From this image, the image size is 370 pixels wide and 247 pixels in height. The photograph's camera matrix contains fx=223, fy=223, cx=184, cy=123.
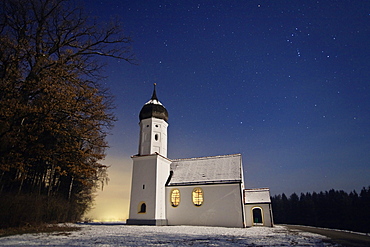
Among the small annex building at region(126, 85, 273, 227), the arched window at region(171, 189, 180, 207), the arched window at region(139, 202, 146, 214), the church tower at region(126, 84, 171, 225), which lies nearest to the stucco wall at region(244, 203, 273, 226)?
the small annex building at region(126, 85, 273, 227)

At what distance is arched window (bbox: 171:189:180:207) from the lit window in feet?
5.96

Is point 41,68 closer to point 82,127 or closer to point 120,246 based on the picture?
point 82,127

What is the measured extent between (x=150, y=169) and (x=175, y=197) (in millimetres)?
4109

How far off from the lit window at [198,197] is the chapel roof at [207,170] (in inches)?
32.3

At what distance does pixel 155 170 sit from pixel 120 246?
16.4 m

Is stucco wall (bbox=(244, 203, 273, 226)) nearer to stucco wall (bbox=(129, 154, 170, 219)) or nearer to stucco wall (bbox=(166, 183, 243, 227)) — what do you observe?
stucco wall (bbox=(166, 183, 243, 227))

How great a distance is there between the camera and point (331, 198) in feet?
198

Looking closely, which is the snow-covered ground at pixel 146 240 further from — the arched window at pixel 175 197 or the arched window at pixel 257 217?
the arched window at pixel 257 217

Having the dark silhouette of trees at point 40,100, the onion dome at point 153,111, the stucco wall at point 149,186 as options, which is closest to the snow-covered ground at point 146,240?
the dark silhouette of trees at point 40,100

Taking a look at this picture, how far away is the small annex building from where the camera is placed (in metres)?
22.0

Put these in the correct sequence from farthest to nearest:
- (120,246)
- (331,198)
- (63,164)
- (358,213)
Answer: (331,198) < (358,213) < (63,164) < (120,246)

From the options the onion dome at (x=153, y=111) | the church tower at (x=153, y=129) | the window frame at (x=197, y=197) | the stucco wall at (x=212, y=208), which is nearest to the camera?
the stucco wall at (x=212, y=208)

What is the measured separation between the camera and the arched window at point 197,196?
2302 centimetres

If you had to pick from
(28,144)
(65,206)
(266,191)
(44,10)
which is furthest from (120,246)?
(266,191)
